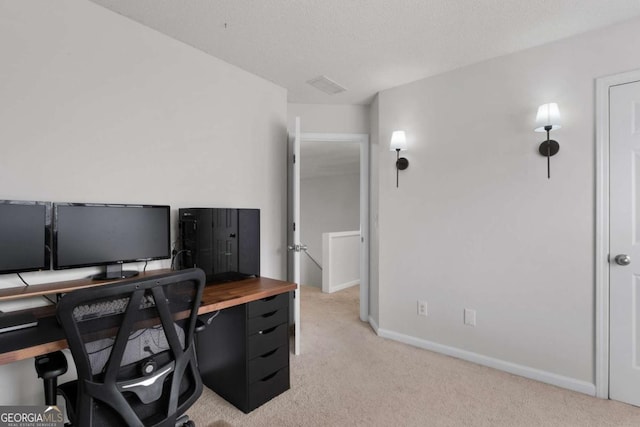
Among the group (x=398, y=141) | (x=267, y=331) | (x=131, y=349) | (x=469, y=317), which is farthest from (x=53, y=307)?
(x=469, y=317)

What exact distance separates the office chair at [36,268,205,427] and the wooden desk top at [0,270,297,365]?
11cm

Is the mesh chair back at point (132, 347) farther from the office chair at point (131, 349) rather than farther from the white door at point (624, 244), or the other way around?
the white door at point (624, 244)

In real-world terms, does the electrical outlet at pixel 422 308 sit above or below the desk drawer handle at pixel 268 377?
above

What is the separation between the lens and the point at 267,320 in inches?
81.0

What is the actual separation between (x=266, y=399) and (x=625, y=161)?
2841 millimetres

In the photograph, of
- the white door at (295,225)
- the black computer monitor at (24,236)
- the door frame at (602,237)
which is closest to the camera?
the black computer monitor at (24,236)

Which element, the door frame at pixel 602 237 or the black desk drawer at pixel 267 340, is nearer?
the black desk drawer at pixel 267 340

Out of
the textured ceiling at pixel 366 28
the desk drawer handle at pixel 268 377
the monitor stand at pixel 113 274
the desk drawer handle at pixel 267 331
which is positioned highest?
the textured ceiling at pixel 366 28

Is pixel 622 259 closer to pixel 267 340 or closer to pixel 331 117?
pixel 267 340

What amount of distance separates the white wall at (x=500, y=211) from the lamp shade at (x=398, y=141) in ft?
0.29

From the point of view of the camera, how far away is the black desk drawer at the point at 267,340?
1.97 m

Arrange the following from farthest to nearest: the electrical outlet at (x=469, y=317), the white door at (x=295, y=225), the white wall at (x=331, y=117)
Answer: the white wall at (x=331, y=117)
the white door at (x=295, y=225)
the electrical outlet at (x=469, y=317)

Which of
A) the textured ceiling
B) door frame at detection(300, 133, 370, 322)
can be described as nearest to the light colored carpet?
door frame at detection(300, 133, 370, 322)

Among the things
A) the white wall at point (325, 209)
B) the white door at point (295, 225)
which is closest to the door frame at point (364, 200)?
the white door at point (295, 225)
